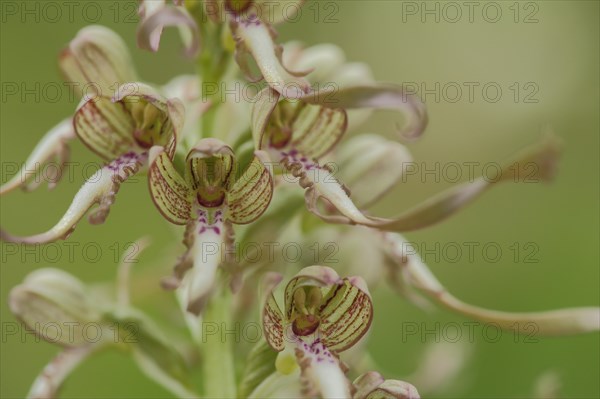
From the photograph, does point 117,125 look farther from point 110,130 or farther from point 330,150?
point 330,150

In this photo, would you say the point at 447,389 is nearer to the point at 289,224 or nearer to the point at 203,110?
the point at 289,224

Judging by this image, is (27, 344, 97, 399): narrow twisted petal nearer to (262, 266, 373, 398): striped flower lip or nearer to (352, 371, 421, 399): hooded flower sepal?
(262, 266, 373, 398): striped flower lip

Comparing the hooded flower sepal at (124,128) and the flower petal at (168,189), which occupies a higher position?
the hooded flower sepal at (124,128)

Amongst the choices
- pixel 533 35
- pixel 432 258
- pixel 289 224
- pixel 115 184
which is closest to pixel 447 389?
pixel 289 224

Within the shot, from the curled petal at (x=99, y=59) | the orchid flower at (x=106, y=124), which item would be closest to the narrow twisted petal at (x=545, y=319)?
the orchid flower at (x=106, y=124)

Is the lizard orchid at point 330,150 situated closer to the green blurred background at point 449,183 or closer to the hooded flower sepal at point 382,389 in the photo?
the hooded flower sepal at point 382,389

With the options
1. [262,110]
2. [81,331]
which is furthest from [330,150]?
[81,331]
